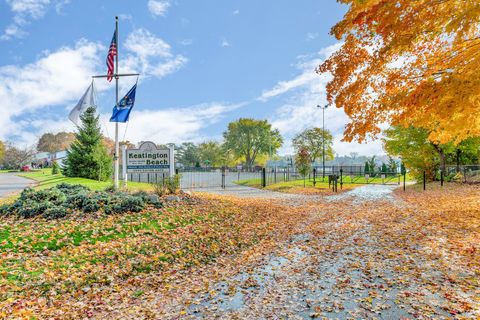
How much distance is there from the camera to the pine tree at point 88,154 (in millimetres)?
23141

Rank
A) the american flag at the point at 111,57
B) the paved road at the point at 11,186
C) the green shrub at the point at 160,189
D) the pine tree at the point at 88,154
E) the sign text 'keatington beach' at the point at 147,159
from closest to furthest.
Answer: the green shrub at the point at 160,189 < the sign text 'keatington beach' at the point at 147,159 < the american flag at the point at 111,57 < the paved road at the point at 11,186 < the pine tree at the point at 88,154

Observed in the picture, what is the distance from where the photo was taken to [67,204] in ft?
26.9

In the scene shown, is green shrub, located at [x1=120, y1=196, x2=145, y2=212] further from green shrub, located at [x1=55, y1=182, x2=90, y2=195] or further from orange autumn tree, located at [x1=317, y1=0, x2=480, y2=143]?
orange autumn tree, located at [x1=317, y1=0, x2=480, y2=143]

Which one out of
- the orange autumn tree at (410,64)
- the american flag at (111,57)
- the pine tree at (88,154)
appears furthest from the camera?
the pine tree at (88,154)

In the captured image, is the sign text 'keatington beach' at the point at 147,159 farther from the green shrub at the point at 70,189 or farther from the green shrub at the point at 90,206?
the green shrub at the point at 90,206

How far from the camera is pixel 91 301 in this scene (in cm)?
400

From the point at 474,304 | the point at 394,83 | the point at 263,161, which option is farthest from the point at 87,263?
the point at 263,161

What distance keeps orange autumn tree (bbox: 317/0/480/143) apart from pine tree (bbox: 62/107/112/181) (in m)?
19.8

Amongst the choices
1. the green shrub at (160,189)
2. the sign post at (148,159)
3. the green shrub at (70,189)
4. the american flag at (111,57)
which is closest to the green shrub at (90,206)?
the green shrub at (70,189)

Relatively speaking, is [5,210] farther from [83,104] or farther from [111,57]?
[111,57]

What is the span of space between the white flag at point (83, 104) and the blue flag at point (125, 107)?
1.19m

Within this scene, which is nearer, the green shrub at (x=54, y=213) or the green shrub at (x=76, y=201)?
the green shrub at (x=54, y=213)

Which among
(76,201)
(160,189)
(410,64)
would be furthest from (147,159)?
(410,64)

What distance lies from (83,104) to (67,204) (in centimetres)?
590
